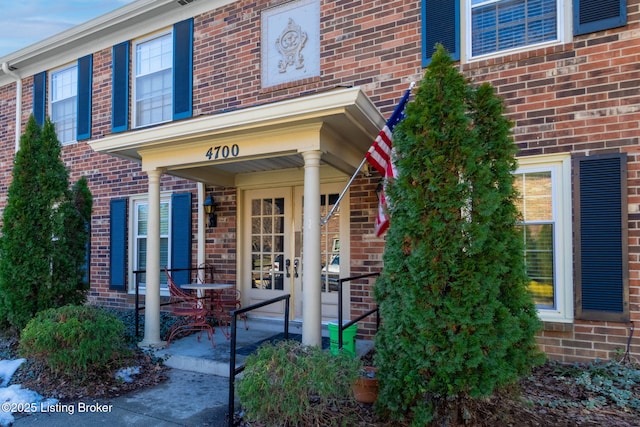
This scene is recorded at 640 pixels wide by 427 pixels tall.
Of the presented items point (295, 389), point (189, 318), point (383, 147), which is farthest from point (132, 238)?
point (295, 389)

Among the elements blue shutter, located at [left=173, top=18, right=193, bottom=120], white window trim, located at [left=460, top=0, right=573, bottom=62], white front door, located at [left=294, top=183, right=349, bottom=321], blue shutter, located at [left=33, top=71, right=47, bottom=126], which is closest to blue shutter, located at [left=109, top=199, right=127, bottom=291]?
blue shutter, located at [left=173, top=18, right=193, bottom=120]

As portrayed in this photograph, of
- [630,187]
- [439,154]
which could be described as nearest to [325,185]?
[439,154]

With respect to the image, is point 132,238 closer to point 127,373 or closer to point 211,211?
point 211,211

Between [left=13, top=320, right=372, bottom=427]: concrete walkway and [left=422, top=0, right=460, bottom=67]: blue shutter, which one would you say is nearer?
[left=13, top=320, right=372, bottom=427]: concrete walkway

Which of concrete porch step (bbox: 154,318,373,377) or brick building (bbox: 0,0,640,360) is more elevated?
brick building (bbox: 0,0,640,360)

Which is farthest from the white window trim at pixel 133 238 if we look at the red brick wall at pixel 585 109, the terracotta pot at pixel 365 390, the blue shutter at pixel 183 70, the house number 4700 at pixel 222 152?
the red brick wall at pixel 585 109

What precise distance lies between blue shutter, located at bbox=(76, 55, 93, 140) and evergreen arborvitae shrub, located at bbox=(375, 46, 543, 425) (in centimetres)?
716

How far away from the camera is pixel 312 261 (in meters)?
3.94

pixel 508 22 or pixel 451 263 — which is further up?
pixel 508 22

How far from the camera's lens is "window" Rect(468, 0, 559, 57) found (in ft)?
14.7

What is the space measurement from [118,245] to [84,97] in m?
3.07

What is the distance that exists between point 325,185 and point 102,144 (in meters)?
2.96

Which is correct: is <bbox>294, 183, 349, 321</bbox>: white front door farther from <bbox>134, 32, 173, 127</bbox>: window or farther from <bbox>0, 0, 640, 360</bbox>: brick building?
<bbox>134, 32, 173, 127</bbox>: window

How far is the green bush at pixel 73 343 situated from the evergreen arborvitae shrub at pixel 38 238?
46.2 inches
